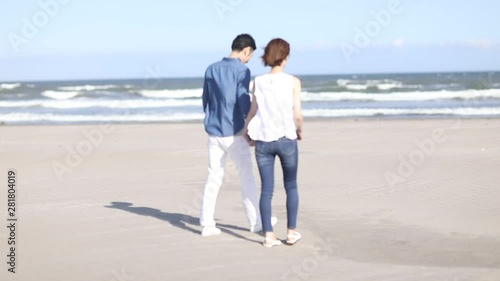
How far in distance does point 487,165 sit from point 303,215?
3.83 meters

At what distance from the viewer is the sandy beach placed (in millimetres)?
5203

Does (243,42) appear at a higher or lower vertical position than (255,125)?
higher

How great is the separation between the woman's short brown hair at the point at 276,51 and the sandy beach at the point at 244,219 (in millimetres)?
1435

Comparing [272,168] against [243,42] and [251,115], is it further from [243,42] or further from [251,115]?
[243,42]

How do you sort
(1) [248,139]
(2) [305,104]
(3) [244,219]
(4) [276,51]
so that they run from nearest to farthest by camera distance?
(4) [276,51]
(1) [248,139]
(3) [244,219]
(2) [305,104]

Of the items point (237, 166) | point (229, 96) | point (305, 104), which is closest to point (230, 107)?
point (229, 96)

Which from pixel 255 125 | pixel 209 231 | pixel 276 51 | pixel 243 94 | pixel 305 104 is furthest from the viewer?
pixel 305 104

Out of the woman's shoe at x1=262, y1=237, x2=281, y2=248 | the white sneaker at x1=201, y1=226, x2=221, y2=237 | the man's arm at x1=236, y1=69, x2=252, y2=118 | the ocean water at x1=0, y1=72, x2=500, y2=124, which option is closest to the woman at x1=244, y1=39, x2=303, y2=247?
the man's arm at x1=236, y1=69, x2=252, y2=118

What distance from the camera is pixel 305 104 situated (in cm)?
2945

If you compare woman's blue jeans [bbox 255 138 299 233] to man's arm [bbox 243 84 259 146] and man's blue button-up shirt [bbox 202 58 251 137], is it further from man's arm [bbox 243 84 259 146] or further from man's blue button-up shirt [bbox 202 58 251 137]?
man's blue button-up shirt [bbox 202 58 251 137]

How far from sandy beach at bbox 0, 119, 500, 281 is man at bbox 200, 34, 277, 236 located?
0.62 metres

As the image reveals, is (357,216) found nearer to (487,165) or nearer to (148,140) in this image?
(487,165)

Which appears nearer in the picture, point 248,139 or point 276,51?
point 276,51

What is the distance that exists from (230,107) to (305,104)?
935 inches
